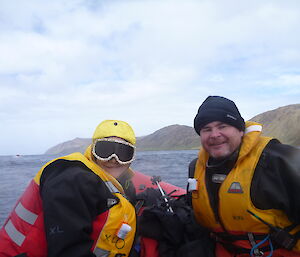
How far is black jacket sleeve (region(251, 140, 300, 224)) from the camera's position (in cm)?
210

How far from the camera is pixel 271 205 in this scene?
2.23m

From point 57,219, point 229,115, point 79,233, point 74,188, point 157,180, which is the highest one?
point 229,115

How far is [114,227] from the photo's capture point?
84.6 inches

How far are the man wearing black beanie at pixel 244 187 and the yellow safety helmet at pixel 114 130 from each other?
2.15 ft

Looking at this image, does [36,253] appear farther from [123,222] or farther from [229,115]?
[229,115]

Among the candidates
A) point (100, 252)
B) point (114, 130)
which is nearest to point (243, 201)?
point (100, 252)

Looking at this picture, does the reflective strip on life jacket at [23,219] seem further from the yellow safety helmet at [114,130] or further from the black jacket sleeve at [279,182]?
the black jacket sleeve at [279,182]

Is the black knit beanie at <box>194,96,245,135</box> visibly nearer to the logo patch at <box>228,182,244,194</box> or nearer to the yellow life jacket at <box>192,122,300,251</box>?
the yellow life jacket at <box>192,122,300,251</box>

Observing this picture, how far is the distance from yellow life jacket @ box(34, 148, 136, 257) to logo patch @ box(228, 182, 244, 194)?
2.84ft

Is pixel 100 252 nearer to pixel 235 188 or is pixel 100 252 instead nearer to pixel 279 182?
pixel 235 188

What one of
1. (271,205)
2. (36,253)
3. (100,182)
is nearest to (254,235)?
(271,205)

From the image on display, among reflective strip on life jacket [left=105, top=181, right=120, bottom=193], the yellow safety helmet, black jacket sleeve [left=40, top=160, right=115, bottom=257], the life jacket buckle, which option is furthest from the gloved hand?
black jacket sleeve [left=40, top=160, right=115, bottom=257]

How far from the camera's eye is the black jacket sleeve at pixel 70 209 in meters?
1.86

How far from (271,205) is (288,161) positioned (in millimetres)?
380
